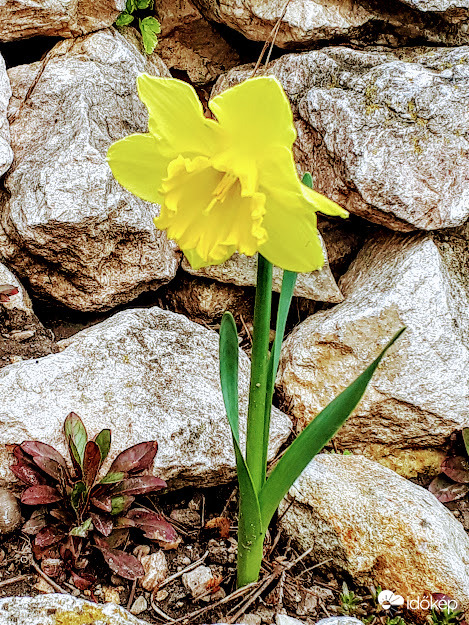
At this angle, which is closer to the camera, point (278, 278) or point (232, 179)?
point (232, 179)

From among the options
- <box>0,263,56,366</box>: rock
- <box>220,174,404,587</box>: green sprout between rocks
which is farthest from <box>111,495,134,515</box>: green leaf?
<box>0,263,56,366</box>: rock

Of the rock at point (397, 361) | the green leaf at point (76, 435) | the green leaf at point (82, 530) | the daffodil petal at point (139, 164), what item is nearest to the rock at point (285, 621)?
the green leaf at point (82, 530)

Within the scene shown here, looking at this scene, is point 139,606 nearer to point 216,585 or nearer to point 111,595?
point 111,595

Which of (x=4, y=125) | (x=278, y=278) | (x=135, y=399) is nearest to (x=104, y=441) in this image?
(x=135, y=399)

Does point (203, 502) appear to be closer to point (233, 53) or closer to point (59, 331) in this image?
point (59, 331)

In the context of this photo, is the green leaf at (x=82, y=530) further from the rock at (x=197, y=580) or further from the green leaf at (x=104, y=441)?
the rock at (x=197, y=580)

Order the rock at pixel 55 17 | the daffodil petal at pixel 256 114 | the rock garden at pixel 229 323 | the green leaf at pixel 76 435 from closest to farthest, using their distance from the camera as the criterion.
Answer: the daffodil petal at pixel 256 114
the rock garden at pixel 229 323
the green leaf at pixel 76 435
the rock at pixel 55 17
